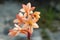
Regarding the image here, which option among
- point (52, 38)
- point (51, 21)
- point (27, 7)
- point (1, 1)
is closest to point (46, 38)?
point (52, 38)

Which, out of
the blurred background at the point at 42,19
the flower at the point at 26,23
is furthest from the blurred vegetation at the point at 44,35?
the flower at the point at 26,23

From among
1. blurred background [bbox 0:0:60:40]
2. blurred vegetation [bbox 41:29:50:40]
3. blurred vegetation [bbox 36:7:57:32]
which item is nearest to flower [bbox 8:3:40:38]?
blurred background [bbox 0:0:60:40]

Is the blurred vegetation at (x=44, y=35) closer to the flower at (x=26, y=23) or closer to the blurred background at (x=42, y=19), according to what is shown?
the blurred background at (x=42, y=19)

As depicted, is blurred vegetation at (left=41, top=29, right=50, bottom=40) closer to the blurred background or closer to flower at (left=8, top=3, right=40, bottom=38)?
the blurred background

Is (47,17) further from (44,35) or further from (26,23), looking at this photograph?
(26,23)

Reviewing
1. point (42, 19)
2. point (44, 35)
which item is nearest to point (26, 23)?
point (44, 35)

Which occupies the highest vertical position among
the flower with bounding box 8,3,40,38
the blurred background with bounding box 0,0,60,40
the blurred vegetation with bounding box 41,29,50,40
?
the blurred background with bounding box 0,0,60,40

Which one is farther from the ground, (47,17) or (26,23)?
(47,17)

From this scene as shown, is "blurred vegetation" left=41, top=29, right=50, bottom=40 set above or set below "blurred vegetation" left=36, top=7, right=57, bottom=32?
below
